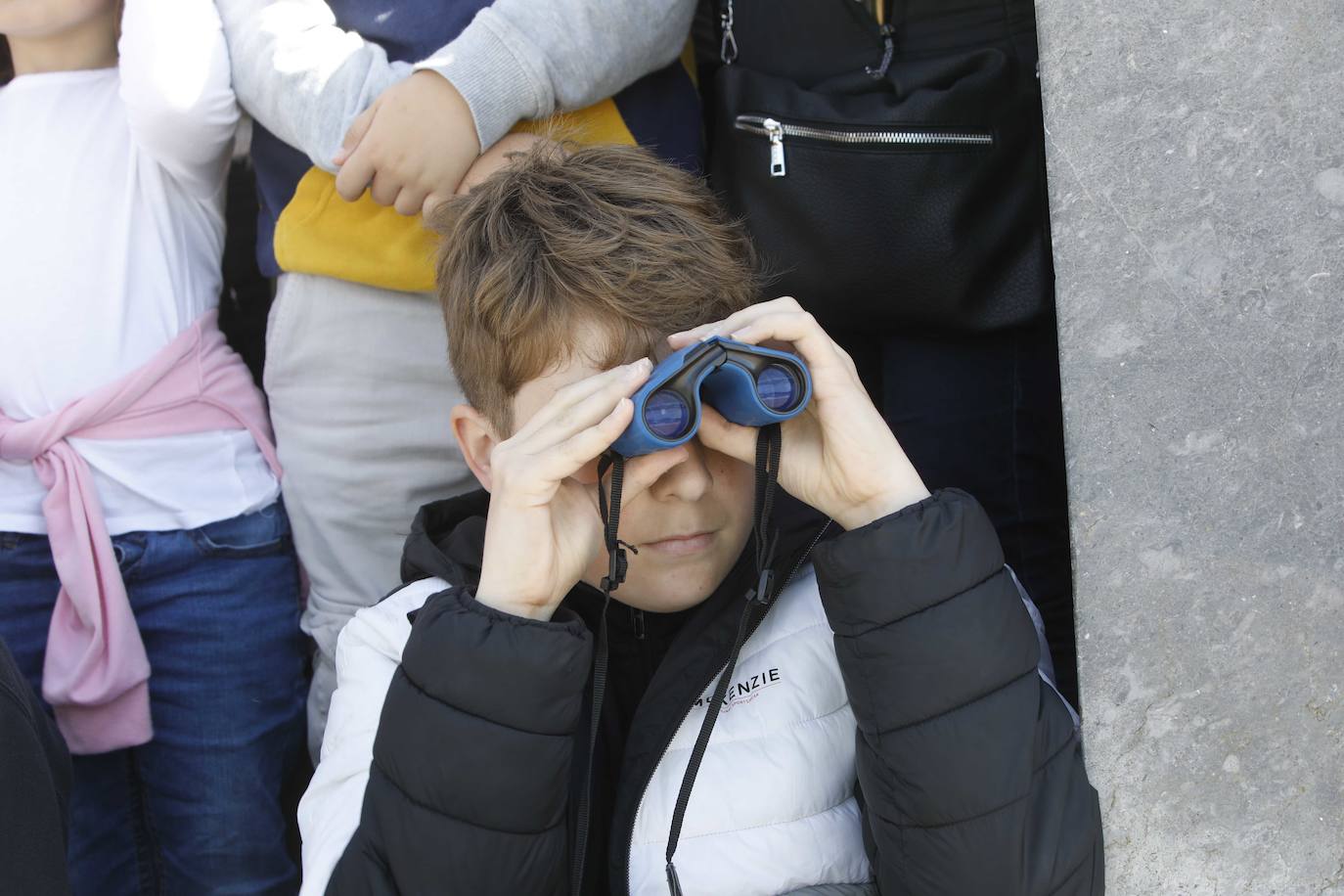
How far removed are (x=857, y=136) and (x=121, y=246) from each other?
1422 mm

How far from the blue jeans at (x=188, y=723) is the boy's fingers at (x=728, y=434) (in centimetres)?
116

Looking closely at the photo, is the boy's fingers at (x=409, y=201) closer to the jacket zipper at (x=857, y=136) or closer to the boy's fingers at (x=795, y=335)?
the jacket zipper at (x=857, y=136)

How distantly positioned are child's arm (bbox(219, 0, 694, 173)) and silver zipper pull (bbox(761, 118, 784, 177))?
281 millimetres

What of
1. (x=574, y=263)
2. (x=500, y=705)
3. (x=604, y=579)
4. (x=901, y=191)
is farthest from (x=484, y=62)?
(x=500, y=705)

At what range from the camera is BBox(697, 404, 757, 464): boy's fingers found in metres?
1.73

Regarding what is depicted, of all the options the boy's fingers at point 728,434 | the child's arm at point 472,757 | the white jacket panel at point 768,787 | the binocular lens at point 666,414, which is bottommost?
the white jacket panel at point 768,787

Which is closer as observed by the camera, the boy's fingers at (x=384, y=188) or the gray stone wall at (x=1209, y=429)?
the gray stone wall at (x=1209, y=429)

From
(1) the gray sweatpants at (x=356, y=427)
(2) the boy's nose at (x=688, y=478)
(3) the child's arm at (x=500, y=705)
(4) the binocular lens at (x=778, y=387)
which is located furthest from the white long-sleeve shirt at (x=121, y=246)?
(4) the binocular lens at (x=778, y=387)

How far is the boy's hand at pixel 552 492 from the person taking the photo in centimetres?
160

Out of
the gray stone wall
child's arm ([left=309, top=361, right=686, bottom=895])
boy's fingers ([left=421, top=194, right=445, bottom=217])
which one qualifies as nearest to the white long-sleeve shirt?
boy's fingers ([left=421, top=194, right=445, bottom=217])

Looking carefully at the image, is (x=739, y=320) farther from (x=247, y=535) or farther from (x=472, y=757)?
(x=247, y=535)

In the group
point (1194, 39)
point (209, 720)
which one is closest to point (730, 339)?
point (1194, 39)

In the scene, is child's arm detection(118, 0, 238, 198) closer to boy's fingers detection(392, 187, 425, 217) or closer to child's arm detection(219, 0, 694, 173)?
child's arm detection(219, 0, 694, 173)

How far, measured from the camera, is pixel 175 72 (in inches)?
89.0
